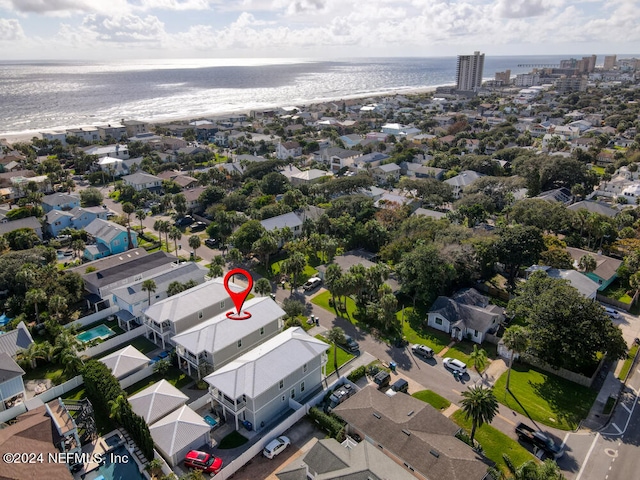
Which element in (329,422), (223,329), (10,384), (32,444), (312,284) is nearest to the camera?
(32,444)

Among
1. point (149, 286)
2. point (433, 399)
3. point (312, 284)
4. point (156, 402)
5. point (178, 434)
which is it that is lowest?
point (433, 399)

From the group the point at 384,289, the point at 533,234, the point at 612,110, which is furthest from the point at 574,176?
the point at 612,110

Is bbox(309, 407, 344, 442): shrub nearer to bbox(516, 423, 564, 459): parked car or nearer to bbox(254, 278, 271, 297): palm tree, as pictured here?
bbox(516, 423, 564, 459): parked car

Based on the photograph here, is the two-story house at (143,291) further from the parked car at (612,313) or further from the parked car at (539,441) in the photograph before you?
the parked car at (612,313)

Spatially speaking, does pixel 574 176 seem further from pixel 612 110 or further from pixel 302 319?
pixel 612 110

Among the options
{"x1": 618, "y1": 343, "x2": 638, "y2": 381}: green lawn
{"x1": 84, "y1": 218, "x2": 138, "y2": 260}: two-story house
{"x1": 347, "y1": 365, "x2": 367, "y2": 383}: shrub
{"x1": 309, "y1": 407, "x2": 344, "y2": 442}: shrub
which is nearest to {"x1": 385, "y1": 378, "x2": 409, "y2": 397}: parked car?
{"x1": 347, "y1": 365, "x2": 367, "y2": 383}: shrub

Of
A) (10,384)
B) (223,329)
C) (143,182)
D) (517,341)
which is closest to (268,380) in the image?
(223,329)

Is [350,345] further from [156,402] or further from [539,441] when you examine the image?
[156,402]
